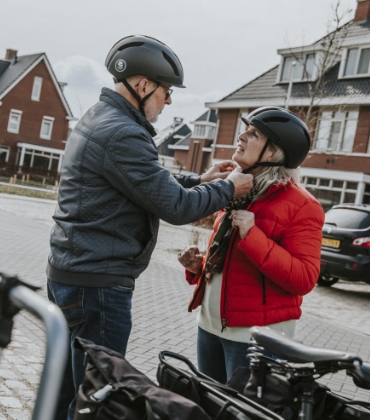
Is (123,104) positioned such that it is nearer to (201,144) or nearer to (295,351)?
(295,351)

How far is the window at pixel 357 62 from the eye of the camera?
29672 mm

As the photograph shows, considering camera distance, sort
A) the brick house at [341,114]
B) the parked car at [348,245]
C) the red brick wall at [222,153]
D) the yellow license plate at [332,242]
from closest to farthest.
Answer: the parked car at [348,245] < the yellow license plate at [332,242] < the brick house at [341,114] < the red brick wall at [222,153]

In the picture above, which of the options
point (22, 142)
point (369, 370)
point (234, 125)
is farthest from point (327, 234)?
point (22, 142)

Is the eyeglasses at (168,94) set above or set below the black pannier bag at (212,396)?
above

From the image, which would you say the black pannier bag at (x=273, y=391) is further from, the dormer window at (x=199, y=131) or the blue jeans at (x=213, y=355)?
the dormer window at (x=199, y=131)

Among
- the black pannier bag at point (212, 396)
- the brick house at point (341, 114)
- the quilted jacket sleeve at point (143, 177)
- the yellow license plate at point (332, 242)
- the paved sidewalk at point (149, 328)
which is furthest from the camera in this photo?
the brick house at point (341, 114)

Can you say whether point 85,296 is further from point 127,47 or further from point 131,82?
point 127,47

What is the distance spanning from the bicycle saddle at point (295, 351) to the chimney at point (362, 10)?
32.4 meters

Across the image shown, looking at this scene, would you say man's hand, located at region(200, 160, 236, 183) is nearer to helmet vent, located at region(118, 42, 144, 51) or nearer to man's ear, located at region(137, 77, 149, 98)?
man's ear, located at region(137, 77, 149, 98)

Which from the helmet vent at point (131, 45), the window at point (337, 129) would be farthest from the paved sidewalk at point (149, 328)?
the window at point (337, 129)

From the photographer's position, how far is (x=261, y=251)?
105 inches

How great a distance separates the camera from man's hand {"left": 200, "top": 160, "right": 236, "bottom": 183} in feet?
9.88

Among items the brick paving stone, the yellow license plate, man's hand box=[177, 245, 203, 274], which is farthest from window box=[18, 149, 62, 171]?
man's hand box=[177, 245, 203, 274]

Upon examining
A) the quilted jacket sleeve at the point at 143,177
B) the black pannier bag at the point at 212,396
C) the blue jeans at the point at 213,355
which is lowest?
the blue jeans at the point at 213,355
